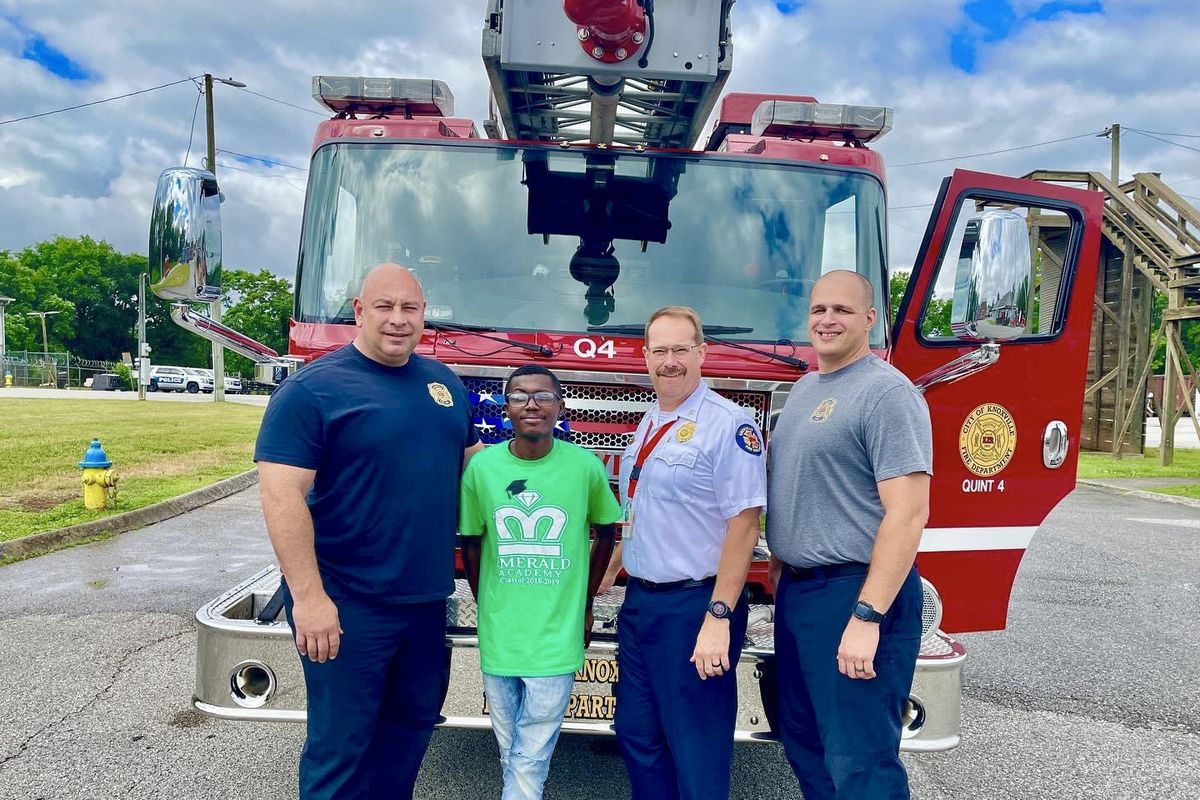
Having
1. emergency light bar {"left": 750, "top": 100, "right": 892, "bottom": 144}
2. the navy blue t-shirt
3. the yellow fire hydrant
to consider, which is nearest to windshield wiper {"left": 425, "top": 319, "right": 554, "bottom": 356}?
the navy blue t-shirt

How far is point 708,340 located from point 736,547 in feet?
3.69

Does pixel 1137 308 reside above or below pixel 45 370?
above

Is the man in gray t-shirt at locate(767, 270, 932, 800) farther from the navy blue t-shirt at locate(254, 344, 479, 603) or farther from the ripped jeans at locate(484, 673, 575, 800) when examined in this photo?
the navy blue t-shirt at locate(254, 344, 479, 603)

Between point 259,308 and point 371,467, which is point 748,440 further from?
point 259,308

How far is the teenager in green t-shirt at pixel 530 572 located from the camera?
8.20ft

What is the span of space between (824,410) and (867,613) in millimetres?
562

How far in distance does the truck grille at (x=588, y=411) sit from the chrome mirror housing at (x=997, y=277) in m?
1.17

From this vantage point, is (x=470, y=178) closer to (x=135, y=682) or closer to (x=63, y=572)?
(x=135, y=682)

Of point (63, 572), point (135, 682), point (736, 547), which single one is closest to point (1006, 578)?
point (736, 547)

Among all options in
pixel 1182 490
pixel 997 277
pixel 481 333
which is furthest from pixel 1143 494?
pixel 481 333

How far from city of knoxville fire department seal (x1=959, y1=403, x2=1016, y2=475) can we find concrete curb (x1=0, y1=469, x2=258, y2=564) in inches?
284

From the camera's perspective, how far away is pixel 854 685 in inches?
90.5

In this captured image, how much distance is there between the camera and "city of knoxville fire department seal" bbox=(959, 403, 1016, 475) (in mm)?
3467

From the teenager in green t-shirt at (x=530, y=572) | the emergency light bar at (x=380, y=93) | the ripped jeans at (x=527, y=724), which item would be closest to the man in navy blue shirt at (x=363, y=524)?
the teenager in green t-shirt at (x=530, y=572)
